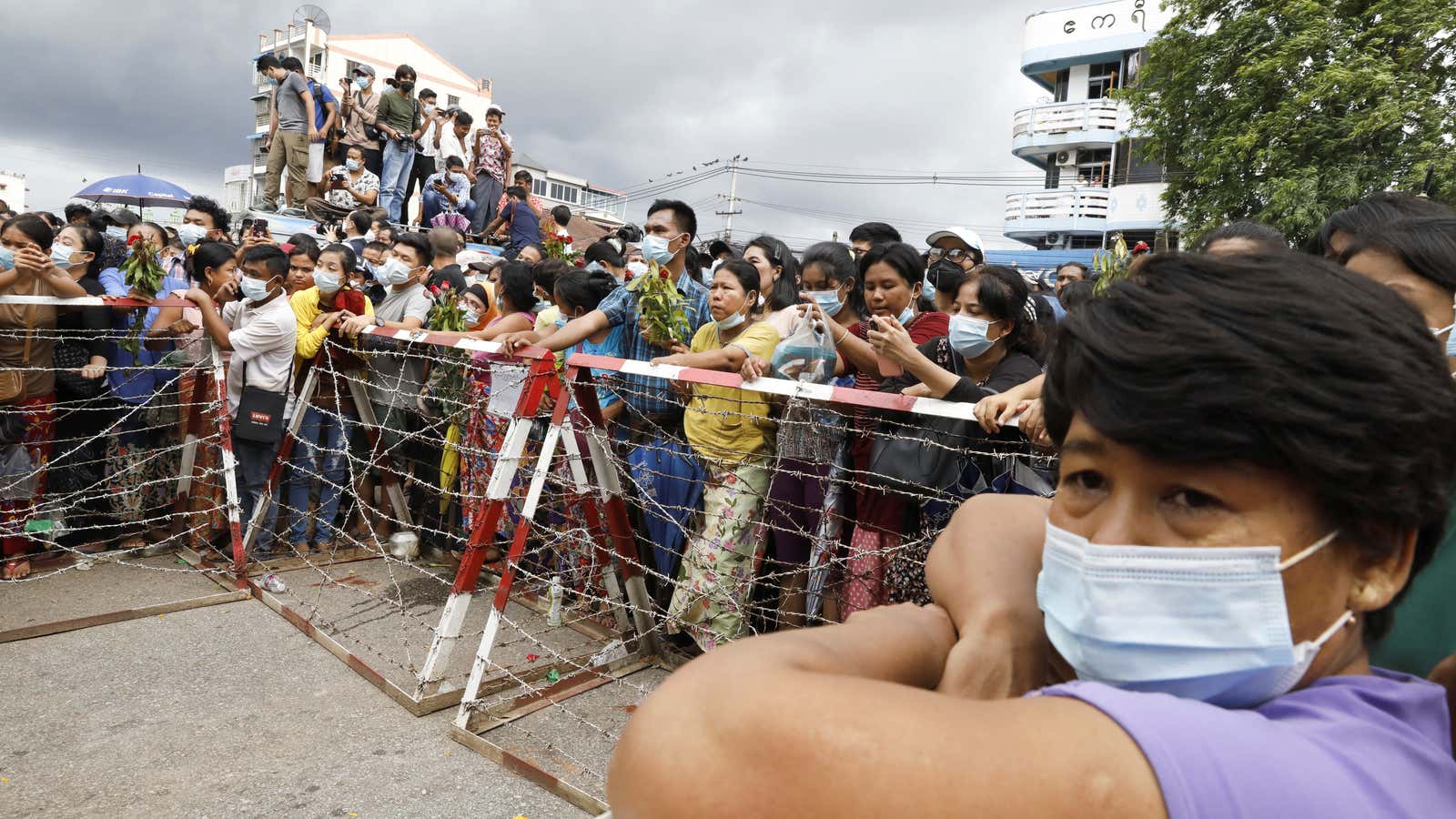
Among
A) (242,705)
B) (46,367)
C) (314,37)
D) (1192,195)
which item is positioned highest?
(314,37)

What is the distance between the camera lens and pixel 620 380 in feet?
15.6

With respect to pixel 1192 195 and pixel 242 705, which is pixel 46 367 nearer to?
pixel 242 705

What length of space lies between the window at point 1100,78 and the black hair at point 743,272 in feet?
117

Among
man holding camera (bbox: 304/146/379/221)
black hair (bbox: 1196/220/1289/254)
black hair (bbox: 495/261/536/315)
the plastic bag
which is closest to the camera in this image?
black hair (bbox: 1196/220/1289/254)

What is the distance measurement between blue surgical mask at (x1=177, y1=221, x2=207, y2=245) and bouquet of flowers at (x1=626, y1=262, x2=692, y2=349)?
255 inches

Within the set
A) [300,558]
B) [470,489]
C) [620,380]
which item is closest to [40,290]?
[300,558]

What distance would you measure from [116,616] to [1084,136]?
3683 cm

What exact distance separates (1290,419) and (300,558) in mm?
6282

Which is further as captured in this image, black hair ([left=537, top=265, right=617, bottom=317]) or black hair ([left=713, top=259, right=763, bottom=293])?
black hair ([left=537, top=265, right=617, bottom=317])

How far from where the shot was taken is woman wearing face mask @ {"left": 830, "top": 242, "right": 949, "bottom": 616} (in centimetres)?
356

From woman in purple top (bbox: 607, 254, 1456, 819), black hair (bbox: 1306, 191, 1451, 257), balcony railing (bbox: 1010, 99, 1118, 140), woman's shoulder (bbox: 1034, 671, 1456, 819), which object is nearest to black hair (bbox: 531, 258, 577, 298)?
black hair (bbox: 1306, 191, 1451, 257)

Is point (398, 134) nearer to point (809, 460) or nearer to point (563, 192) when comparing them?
point (809, 460)

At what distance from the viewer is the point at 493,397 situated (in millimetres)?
5195

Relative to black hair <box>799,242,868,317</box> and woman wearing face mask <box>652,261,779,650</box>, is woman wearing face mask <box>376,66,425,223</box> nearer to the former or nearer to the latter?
black hair <box>799,242,868,317</box>
